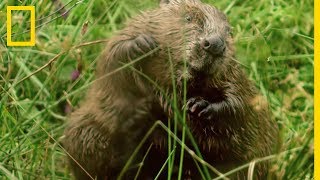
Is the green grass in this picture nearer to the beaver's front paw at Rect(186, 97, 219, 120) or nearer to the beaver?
the beaver

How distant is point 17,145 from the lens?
12.5ft

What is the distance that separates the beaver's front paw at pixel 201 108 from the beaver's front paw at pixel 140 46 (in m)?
0.24

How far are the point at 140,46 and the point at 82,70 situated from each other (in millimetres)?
621

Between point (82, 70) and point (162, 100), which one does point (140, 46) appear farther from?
point (82, 70)

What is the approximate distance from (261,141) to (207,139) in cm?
33

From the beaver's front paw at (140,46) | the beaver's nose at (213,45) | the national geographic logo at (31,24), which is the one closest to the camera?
the beaver's nose at (213,45)

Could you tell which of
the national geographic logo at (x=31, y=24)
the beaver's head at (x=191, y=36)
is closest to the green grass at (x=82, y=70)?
the national geographic logo at (x=31, y=24)

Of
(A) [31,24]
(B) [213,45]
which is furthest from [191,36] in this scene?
(A) [31,24]

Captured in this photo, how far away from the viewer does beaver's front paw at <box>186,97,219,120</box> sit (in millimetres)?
3480

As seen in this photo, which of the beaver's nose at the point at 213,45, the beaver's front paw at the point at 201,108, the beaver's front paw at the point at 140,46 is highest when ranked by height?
the beaver's nose at the point at 213,45

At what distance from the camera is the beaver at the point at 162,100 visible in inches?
137

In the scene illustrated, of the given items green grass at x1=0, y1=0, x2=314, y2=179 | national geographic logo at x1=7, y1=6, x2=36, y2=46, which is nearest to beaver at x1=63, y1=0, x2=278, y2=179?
green grass at x1=0, y1=0, x2=314, y2=179

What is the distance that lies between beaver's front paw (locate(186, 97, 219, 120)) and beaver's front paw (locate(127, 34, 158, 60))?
24 cm

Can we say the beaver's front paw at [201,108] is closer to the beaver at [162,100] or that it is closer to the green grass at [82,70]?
the beaver at [162,100]
